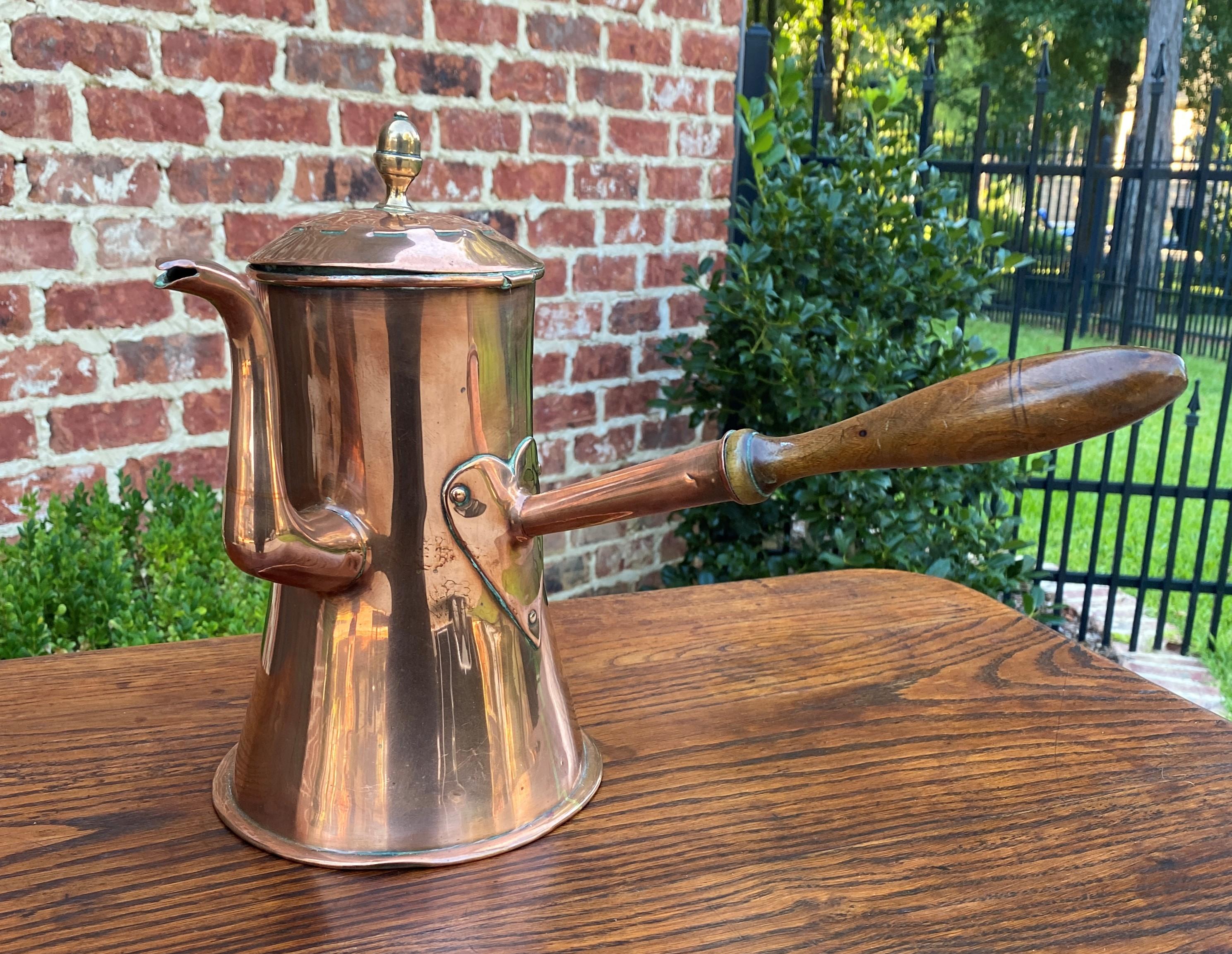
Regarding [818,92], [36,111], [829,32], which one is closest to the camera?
[36,111]

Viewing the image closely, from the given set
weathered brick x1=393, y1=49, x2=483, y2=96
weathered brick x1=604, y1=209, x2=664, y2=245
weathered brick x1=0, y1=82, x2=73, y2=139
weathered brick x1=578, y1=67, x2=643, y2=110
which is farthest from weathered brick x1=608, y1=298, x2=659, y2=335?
weathered brick x1=0, y1=82, x2=73, y2=139

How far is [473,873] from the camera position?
484mm

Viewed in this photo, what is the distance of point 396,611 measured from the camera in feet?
1.58

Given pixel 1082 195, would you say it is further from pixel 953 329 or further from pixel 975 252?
pixel 953 329

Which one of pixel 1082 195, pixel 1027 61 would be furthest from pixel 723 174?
pixel 1027 61

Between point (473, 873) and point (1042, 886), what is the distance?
280 mm

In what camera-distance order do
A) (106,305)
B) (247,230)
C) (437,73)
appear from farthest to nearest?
(437,73), (247,230), (106,305)

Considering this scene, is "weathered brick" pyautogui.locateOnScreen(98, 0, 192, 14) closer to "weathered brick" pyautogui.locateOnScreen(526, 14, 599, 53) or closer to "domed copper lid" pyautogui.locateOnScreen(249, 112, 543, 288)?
"weathered brick" pyautogui.locateOnScreen(526, 14, 599, 53)

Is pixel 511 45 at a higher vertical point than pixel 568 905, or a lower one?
higher

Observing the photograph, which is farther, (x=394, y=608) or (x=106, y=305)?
(x=106, y=305)

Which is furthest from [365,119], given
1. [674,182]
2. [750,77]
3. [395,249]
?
[395,249]

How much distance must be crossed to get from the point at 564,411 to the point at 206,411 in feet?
2.07

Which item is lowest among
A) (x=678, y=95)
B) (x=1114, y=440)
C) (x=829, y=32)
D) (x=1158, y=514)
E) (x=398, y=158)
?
(x=1158, y=514)

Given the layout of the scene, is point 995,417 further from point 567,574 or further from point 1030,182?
point 1030,182
